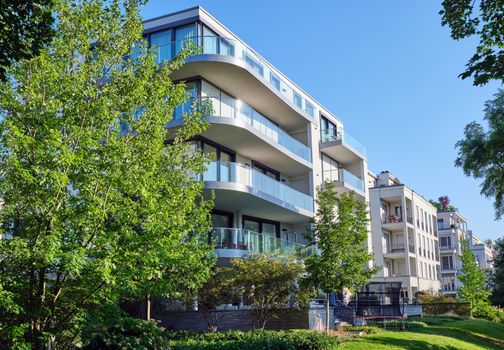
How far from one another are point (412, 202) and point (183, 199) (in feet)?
145

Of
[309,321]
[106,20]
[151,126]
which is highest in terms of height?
[106,20]

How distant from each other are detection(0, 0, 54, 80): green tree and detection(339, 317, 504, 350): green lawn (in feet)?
41.9

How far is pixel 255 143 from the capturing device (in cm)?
2758

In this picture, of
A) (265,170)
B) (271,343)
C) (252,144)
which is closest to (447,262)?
(265,170)

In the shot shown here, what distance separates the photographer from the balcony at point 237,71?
→ 81.5 ft

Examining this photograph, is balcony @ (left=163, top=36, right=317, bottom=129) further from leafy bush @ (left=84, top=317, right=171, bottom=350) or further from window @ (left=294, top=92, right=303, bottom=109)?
leafy bush @ (left=84, top=317, right=171, bottom=350)

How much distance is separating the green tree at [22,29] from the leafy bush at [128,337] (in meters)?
6.53

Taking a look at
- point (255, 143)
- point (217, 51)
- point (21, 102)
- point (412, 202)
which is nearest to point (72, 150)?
point (21, 102)

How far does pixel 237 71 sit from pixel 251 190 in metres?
5.84

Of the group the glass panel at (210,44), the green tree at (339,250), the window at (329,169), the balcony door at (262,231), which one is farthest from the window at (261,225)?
the green tree at (339,250)

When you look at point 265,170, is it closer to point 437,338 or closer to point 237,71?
point 237,71

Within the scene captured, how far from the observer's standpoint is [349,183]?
124ft

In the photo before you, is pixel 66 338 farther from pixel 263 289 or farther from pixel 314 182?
pixel 314 182

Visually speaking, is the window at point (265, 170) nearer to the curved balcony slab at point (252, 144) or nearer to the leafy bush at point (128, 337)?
the curved balcony slab at point (252, 144)
